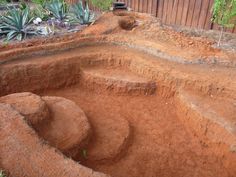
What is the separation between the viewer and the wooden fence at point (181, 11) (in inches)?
294

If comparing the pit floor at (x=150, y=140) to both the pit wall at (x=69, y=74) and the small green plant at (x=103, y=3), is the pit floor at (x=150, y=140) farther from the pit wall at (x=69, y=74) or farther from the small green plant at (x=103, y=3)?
the small green plant at (x=103, y=3)

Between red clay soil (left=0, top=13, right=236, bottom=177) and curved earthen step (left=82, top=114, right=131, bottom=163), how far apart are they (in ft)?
0.05

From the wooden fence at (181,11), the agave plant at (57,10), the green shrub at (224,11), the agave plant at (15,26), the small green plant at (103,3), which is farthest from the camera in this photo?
the small green plant at (103,3)

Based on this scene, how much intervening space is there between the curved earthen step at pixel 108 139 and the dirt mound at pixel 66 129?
21 centimetres

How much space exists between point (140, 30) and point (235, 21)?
7.18 ft

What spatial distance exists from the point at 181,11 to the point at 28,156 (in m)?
6.23

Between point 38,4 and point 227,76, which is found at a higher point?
point 38,4

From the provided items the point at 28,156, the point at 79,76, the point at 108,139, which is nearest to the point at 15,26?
the point at 79,76

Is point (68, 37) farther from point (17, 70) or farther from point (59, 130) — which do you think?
point (59, 130)

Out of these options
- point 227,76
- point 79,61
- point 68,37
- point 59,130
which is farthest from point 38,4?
point 227,76

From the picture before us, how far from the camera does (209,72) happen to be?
5.50 m

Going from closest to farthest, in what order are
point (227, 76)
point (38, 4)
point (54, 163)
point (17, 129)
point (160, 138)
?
point (54, 163)
point (17, 129)
point (160, 138)
point (227, 76)
point (38, 4)

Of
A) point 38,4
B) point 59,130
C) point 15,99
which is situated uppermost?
point 38,4

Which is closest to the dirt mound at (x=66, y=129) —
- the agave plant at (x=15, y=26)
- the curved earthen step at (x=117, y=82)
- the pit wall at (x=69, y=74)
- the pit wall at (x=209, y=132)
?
the pit wall at (x=69, y=74)
